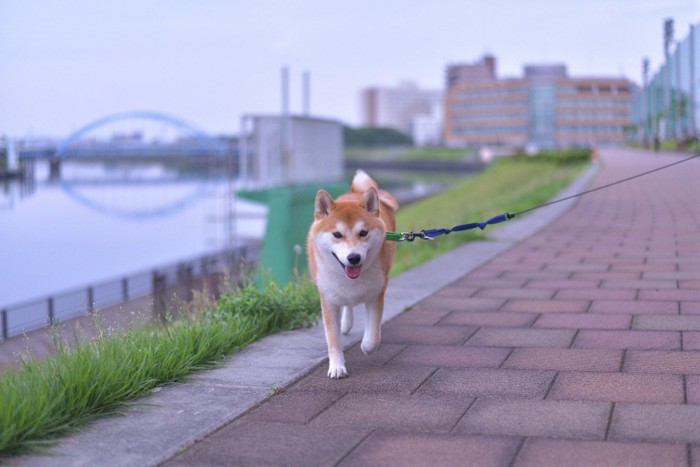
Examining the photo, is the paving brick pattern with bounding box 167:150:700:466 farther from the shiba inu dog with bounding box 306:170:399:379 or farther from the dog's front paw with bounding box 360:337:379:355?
the shiba inu dog with bounding box 306:170:399:379

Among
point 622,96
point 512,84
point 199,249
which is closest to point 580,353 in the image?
point 199,249

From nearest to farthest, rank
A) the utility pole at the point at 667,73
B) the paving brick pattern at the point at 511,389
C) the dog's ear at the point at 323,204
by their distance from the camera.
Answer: the paving brick pattern at the point at 511,389 < the dog's ear at the point at 323,204 < the utility pole at the point at 667,73

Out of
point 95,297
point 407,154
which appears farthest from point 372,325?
point 407,154

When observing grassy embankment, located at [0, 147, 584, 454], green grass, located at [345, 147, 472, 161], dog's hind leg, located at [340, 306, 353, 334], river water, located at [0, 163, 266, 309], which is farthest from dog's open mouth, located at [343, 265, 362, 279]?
green grass, located at [345, 147, 472, 161]

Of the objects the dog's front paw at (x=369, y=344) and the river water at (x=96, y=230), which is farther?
the river water at (x=96, y=230)

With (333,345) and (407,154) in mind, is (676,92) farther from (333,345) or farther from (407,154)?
(407,154)

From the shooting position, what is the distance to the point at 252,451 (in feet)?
10.4

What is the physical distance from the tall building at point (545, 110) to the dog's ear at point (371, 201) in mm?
120041

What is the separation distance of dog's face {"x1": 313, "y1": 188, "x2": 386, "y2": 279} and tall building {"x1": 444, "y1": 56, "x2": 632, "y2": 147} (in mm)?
120089

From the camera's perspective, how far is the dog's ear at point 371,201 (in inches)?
171

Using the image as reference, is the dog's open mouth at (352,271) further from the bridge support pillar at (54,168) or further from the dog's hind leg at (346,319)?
the bridge support pillar at (54,168)

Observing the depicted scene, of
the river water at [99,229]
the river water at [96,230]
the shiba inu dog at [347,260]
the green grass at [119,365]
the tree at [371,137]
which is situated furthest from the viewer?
the tree at [371,137]

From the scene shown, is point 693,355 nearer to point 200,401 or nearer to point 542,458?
point 542,458

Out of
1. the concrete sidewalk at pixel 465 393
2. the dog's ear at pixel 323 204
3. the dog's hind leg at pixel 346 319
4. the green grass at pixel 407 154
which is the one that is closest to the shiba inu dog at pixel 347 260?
the dog's ear at pixel 323 204
